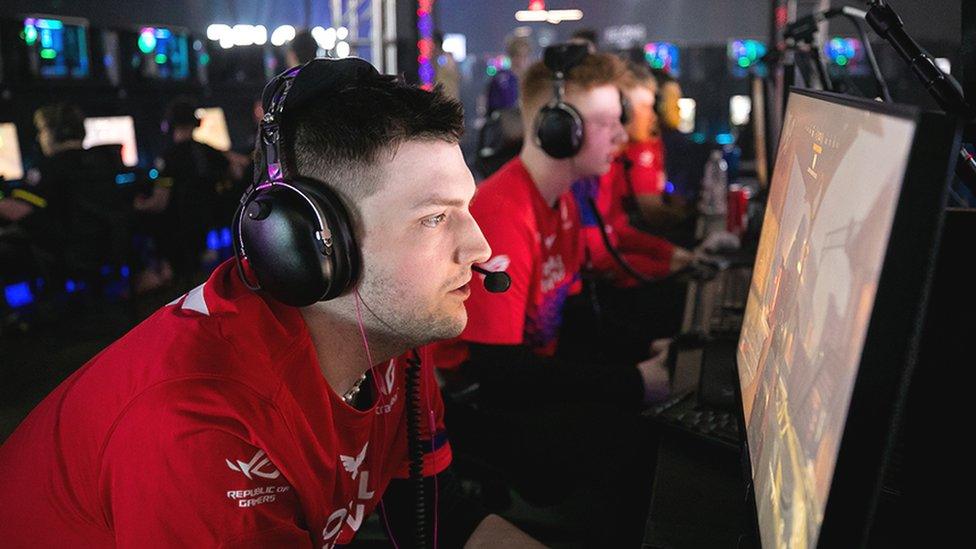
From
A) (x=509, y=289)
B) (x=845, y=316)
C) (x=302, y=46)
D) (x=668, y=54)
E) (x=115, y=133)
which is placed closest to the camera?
(x=845, y=316)

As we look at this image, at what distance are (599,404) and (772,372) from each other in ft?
3.08

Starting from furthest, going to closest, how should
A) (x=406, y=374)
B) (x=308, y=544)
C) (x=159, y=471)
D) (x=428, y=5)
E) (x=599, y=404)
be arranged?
(x=428, y=5), (x=599, y=404), (x=406, y=374), (x=308, y=544), (x=159, y=471)

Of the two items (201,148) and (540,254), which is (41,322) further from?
(540,254)

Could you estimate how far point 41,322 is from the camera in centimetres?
444

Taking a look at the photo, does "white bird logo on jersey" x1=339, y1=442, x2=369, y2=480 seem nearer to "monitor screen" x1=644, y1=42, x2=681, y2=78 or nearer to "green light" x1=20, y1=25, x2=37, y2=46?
"green light" x1=20, y1=25, x2=37, y2=46

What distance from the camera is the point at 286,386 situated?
0.89m

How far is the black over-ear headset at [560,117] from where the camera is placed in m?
1.92

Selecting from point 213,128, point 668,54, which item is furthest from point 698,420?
point 668,54

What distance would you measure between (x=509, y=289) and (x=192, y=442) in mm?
923

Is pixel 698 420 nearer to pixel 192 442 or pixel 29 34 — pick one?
pixel 192 442

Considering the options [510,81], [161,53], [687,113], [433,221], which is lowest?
[687,113]

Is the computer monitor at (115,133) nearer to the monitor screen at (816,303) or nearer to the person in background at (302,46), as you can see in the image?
the person in background at (302,46)

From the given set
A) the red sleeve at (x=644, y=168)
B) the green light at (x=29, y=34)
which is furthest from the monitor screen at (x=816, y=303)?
the green light at (x=29, y=34)

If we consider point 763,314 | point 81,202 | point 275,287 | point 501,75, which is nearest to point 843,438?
point 763,314
